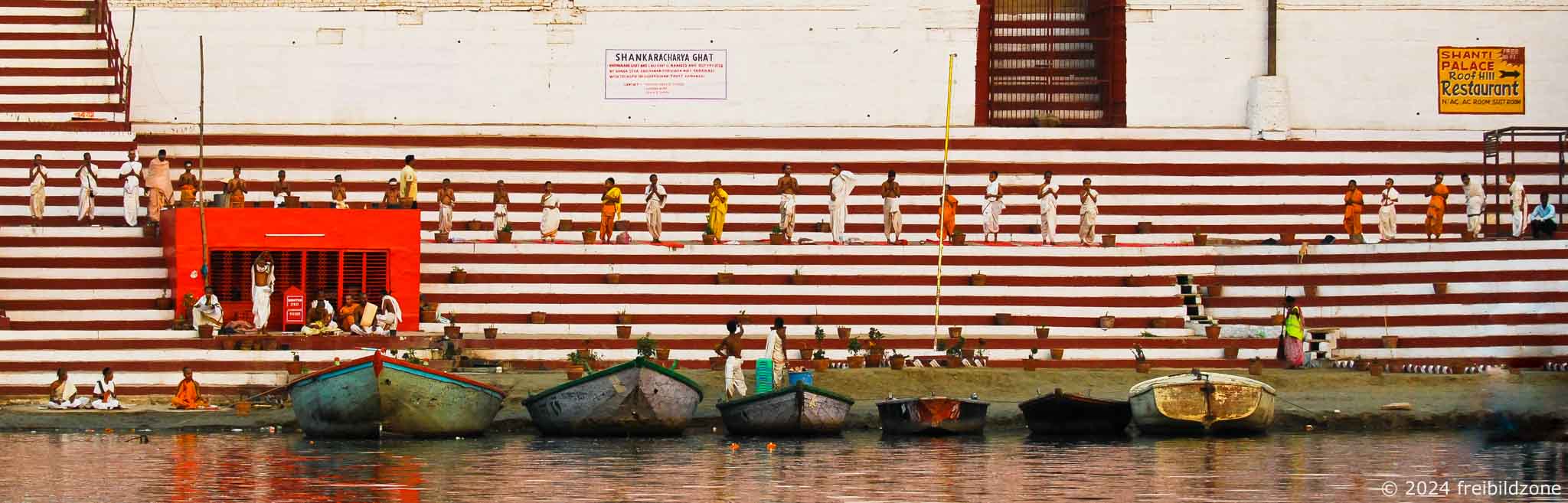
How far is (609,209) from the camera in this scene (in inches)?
1265

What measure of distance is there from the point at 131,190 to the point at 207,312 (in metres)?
3.82

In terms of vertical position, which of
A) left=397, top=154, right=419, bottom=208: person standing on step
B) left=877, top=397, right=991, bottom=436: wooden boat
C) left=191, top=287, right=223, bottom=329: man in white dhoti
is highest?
left=397, top=154, right=419, bottom=208: person standing on step

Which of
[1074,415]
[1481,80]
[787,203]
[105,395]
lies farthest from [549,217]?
[1481,80]

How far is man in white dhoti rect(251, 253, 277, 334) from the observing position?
29.0 meters

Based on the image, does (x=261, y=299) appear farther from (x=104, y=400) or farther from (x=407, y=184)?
(x=407, y=184)

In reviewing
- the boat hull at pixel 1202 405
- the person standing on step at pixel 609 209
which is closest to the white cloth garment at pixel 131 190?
the person standing on step at pixel 609 209

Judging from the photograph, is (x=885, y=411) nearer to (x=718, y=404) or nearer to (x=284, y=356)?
(x=718, y=404)

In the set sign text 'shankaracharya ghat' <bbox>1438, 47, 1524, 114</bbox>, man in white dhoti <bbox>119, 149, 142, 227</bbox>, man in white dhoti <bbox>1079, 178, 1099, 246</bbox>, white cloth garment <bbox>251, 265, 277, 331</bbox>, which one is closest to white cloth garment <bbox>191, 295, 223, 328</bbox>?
white cloth garment <bbox>251, 265, 277, 331</bbox>

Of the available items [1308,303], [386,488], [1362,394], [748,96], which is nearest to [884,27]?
[748,96]

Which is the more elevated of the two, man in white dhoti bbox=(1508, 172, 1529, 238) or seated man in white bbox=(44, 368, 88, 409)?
man in white dhoti bbox=(1508, 172, 1529, 238)

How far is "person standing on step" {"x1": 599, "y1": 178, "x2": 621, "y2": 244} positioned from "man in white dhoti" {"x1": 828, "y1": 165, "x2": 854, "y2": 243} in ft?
9.50

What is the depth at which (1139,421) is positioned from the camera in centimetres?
2627

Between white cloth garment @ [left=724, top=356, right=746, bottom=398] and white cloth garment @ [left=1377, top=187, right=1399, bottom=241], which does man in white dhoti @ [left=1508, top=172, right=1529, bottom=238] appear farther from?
white cloth garment @ [left=724, top=356, right=746, bottom=398]

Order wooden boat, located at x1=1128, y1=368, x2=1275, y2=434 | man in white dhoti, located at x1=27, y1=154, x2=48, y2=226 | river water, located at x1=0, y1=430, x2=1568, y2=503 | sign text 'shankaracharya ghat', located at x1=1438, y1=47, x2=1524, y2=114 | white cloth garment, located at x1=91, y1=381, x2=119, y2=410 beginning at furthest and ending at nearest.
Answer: sign text 'shankaracharya ghat', located at x1=1438, y1=47, x2=1524, y2=114
man in white dhoti, located at x1=27, y1=154, x2=48, y2=226
white cloth garment, located at x1=91, y1=381, x2=119, y2=410
wooden boat, located at x1=1128, y1=368, x2=1275, y2=434
river water, located at x1=0, y1=430, x2=1568, y2=503
